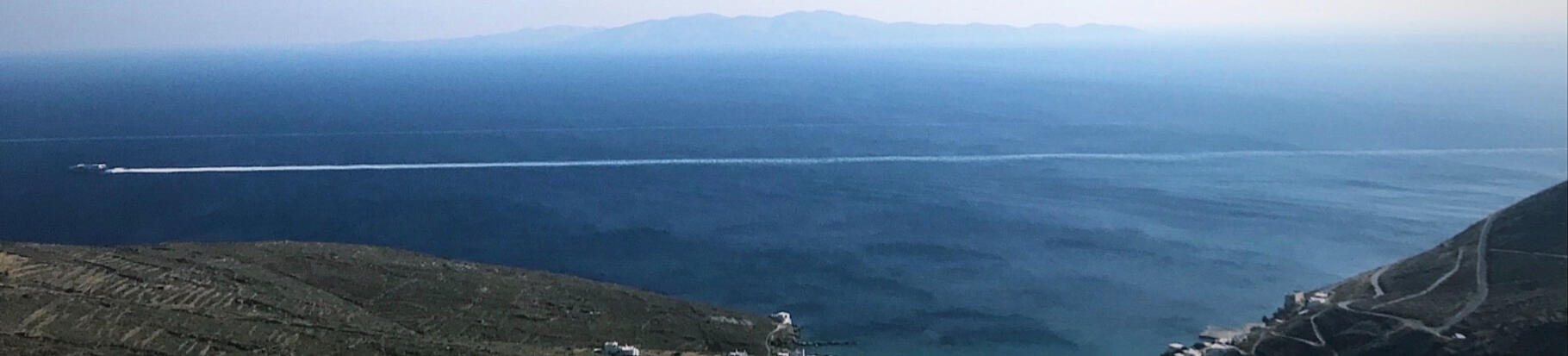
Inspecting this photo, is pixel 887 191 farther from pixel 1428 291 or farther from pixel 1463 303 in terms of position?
pixel 1463 303

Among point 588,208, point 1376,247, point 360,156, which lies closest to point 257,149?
point 360,156

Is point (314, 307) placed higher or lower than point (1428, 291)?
lower

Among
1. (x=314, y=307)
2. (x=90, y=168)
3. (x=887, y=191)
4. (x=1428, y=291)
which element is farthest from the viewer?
(x=90, y=168)

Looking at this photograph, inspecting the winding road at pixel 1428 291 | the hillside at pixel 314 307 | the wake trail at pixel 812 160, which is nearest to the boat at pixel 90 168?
the wake trail at pixel 812 160

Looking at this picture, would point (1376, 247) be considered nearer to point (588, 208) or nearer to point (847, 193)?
point (847, 193)

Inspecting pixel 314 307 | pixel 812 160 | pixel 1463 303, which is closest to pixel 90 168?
pixel 314 307

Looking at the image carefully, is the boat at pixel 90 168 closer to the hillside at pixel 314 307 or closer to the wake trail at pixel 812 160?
the wake trail at pixel 812 160
